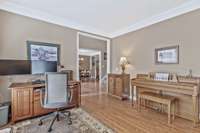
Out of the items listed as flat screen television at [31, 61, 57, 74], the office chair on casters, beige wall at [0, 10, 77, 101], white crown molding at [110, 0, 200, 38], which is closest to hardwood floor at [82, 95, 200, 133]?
→ the office chair on casters

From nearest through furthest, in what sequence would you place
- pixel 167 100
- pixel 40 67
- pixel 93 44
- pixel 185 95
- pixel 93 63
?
pixel 167 100 < pixel 185 95 < pixel 40 67 < pixel 93 44 < pixel 93 63

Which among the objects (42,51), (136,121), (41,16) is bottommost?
(136,121)

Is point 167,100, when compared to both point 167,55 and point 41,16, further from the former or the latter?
point 41,16

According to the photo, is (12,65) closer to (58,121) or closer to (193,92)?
(58,121)

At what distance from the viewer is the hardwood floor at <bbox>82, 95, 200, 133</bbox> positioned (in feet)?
8.11

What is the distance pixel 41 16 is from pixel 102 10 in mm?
1848

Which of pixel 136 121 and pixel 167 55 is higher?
pixel 167 55

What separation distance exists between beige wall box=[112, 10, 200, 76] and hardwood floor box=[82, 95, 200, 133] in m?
1.23

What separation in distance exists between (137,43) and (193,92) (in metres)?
2.44

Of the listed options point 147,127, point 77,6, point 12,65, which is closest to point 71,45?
point 77,6

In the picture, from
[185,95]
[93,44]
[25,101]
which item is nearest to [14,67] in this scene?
[25,101]

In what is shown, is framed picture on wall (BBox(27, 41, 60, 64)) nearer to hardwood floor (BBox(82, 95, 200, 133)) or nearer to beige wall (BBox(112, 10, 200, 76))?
hardwood floor (BBox(82, 95, 200, 133))

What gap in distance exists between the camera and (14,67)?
3188 millimetres

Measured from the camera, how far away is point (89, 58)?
1306 cm
